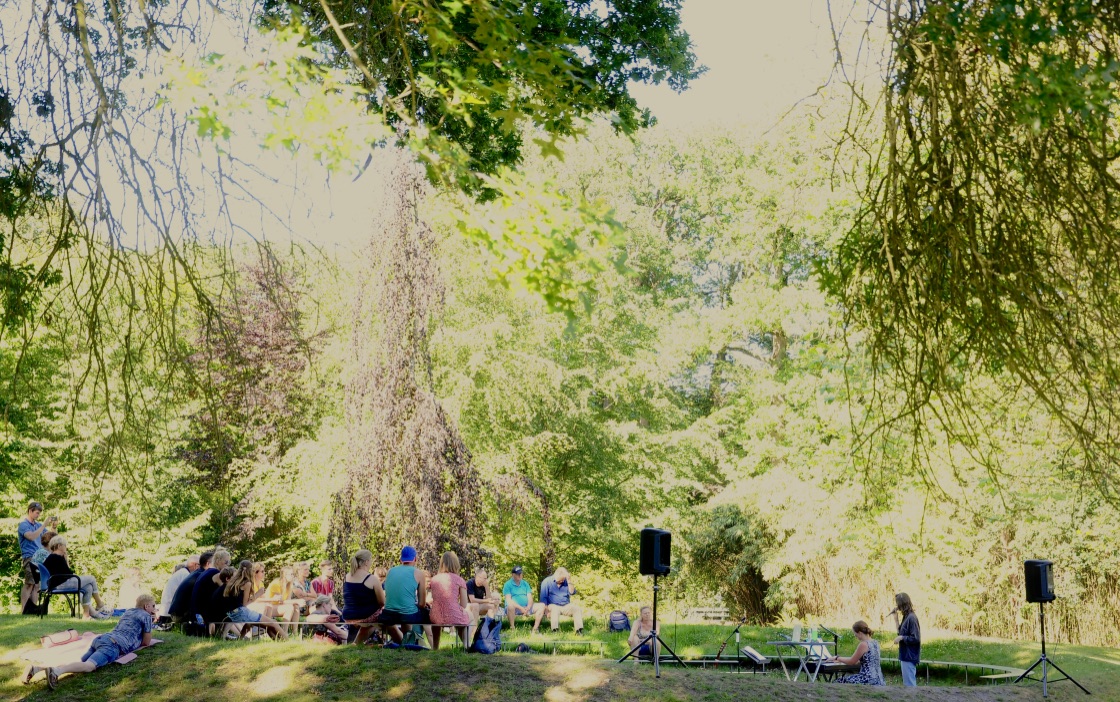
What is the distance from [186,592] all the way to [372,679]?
10.0ft

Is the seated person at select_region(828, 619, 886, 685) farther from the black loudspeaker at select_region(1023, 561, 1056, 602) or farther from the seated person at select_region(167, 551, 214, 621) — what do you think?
the seated person at select_region(167, 551, 214, 621)

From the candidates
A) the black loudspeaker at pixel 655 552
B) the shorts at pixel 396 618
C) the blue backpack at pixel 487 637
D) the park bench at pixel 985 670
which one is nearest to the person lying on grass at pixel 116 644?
the shorts at pixel 396 618

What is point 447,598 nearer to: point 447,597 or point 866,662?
point 447,597

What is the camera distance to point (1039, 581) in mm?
11320

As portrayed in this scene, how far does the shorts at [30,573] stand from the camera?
1123 centimetres

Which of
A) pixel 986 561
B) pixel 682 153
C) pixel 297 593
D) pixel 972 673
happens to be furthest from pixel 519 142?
pixel 682 153

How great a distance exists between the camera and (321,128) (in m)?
3.88

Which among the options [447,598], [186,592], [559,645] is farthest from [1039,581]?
[186,592]

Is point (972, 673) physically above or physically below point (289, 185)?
below

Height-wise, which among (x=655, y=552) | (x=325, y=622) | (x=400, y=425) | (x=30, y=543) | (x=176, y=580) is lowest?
(x=325, y=622)

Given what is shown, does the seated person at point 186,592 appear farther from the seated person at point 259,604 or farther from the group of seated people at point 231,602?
the seated person at point 259,604

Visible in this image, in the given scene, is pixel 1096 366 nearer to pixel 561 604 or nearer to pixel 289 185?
pixel 289 185

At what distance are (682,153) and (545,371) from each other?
33.2 feet

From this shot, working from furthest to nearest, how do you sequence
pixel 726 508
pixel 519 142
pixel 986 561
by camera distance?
pixel 726 508 → pixel 986 561 → pixel 519 142
